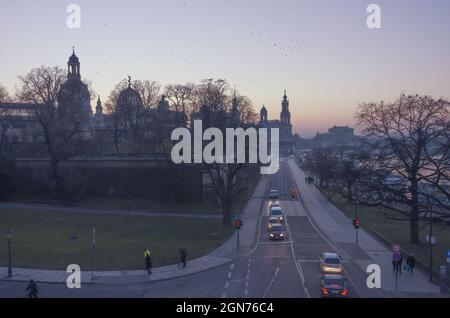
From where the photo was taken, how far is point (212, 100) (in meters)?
42.3

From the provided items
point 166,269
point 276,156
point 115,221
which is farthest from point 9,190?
point 276,156

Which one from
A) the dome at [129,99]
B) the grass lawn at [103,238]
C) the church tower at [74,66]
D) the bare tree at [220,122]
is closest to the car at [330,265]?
the grass lawn at [103,238]

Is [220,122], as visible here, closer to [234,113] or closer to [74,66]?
[234,113]

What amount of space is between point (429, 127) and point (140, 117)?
4492cm

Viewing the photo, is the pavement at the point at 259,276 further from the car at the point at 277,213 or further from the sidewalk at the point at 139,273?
the car at the point at 277,213

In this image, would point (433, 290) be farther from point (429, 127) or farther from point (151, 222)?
point (151, 222)

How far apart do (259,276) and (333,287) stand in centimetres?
449

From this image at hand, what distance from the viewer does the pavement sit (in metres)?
19.8

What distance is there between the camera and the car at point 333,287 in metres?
19.0

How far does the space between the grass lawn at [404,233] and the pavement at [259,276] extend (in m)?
1.71

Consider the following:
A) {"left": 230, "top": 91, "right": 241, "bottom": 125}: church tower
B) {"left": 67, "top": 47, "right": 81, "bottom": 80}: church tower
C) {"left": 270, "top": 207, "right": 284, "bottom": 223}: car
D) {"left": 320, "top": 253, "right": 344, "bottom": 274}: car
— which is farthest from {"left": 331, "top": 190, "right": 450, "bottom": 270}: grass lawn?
{"left": 67, "top": 47, "right": 81, "bottom": 80}: church tower

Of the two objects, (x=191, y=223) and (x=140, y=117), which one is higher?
(x=140, y=117)
